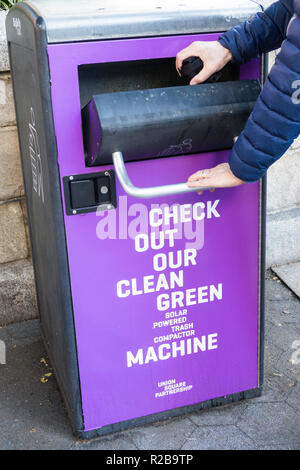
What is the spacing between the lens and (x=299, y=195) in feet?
10.7

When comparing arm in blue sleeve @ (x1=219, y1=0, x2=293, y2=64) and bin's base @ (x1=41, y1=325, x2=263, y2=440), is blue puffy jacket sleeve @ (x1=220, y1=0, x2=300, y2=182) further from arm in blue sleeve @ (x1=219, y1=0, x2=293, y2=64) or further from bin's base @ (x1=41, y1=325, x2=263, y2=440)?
bin's base @ (x1=41, y1=325, x2=263, y2=440)

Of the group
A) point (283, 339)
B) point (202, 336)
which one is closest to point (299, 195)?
point (283, 339)

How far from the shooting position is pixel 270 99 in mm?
1510

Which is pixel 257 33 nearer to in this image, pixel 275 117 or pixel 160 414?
pixel 275 117

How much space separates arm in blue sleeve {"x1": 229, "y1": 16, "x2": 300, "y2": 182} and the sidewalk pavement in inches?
40.0

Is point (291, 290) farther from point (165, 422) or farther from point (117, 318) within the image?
point (117, 318)

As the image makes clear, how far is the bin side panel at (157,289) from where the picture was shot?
1804 millimetres

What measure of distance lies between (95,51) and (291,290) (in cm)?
195

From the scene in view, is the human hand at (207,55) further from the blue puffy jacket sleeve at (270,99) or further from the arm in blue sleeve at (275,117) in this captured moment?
the arm in blue sleeve at (275,117)

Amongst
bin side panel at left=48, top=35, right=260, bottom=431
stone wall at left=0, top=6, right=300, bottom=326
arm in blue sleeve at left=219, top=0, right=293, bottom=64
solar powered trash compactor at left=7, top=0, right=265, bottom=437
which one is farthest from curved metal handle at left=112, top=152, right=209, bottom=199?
stone wall at left=0, top=6, right=300, bottom=326

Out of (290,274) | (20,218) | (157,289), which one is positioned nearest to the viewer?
(157,289)

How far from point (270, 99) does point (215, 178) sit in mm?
302

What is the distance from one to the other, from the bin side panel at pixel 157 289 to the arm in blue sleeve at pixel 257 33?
7cm

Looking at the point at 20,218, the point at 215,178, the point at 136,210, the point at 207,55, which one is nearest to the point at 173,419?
the point at 136,210
